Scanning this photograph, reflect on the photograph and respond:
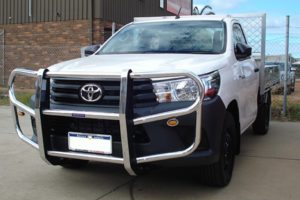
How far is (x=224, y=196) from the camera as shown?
480 cm

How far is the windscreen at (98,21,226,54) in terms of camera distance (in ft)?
18.5

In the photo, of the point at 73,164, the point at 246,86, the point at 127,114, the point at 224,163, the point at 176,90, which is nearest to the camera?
the point at 127,114

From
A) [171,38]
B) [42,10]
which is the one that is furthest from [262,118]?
[42,10]

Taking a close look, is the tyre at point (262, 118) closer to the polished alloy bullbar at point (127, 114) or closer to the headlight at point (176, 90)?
the headlight at point (176, 90)

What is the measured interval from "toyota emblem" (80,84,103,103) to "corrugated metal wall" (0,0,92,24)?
1319 cm

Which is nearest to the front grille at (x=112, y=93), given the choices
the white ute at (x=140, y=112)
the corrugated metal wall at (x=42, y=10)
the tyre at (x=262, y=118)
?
the white ute at (x=140, y=112)

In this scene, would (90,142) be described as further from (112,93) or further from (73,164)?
(73,164)

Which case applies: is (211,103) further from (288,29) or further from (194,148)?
(288,29)

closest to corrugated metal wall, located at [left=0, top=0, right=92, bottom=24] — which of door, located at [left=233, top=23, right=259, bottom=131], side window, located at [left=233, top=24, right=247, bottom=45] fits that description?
side window, located at [left=233, top=24, right=247, bottom=45]

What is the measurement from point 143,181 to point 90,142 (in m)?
1.11

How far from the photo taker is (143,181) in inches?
211

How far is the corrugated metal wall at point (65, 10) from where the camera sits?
56.7ft

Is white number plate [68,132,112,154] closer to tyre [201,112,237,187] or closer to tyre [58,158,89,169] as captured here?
tyre [201,112,237,187]

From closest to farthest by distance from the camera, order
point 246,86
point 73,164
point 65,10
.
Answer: point 73,164, point 246,86, point 65,10
